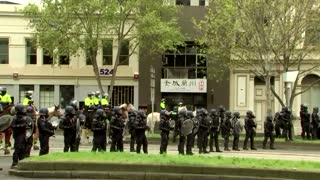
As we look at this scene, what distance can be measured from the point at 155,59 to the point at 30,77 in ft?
26.0

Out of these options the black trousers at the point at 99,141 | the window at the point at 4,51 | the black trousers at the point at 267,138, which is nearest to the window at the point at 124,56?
the window at the point at 4,51

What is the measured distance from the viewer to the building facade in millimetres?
38688

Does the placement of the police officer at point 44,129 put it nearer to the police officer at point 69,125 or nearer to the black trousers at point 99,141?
the police officer at point 69,125

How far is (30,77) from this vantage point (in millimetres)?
39062

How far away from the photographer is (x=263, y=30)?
2750 centimetres

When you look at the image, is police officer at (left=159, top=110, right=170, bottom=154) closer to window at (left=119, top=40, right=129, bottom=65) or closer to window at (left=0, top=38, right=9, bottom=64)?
window at (left=119, top=40, right=129, bottom=65)

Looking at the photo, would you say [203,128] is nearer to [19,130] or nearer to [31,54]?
[19,130]

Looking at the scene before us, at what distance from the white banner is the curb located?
23978mm

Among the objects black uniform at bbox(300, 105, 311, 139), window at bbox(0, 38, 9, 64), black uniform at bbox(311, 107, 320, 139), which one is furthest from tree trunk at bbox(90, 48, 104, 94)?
black uniform at bbox(311, 107, 320, 139)

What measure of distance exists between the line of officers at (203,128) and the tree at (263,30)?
4461 mm

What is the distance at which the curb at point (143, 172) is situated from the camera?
1345 cm

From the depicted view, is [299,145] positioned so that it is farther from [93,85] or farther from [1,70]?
[1,70]

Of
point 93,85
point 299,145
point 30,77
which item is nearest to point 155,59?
point 93,85

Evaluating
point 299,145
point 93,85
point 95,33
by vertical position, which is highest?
point 95,33
